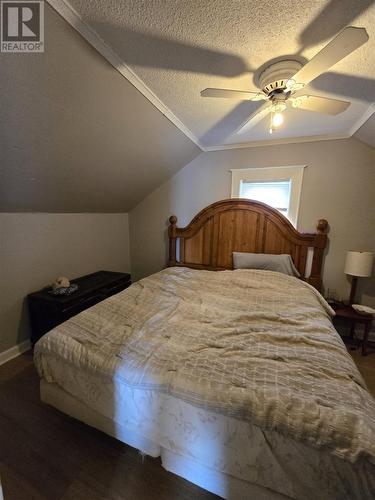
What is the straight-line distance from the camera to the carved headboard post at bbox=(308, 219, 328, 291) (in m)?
2.47

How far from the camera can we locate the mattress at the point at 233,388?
79 centimetres

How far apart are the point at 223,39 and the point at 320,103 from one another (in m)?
0.72

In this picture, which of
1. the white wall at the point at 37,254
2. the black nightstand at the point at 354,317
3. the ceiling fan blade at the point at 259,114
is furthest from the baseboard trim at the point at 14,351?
the black nightstand at the point at 354,317

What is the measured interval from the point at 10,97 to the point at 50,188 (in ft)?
3.03

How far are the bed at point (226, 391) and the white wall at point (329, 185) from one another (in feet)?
3.61

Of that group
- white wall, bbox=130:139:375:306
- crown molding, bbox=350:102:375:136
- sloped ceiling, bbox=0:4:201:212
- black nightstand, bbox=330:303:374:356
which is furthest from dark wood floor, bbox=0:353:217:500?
crown molding, bbox=350:102:375:136

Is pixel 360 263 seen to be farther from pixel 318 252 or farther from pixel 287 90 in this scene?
pixel 287 90

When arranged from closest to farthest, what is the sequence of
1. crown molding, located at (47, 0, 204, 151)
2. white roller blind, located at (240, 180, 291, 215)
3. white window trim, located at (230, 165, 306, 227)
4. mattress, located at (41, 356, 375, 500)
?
mattress, located at (41, 356, 375, 500) → crown molding, located at (47, 0, 204, 151) → white window trim, located at (230, 165, 306, 227) → white roller blind, located at (240, 180, 291, 215)

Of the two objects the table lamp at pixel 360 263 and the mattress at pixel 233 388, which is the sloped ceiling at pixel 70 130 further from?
the table lamp at pixel 360 263

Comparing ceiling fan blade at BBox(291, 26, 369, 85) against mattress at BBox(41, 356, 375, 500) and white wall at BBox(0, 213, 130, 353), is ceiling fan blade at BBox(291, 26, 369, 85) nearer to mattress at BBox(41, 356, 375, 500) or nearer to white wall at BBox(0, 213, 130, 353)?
mattress at BBox(41, 356, 375, 500)

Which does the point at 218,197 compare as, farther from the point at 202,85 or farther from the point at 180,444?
the point at 180,444

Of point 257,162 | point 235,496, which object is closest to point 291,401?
point 235,496

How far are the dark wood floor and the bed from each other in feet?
0.55

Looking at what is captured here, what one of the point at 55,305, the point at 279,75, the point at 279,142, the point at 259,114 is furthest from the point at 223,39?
the point at 55,305
